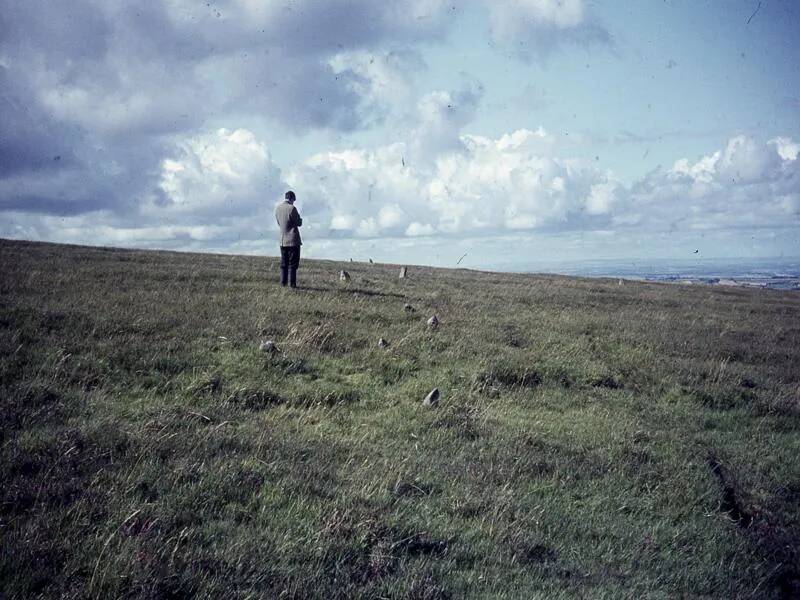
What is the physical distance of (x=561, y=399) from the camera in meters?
9.66

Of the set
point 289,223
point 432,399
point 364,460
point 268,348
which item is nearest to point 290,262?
point 289,223

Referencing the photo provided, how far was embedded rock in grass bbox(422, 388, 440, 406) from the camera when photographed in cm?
827

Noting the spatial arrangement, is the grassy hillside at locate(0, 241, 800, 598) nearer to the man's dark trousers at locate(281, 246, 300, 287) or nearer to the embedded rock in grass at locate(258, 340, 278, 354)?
the embedded rock in grass at locate(258, 340, 278, 354)

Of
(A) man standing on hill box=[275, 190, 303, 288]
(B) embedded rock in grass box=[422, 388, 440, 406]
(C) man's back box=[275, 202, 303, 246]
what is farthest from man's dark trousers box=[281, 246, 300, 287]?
(B) embedded rock in grass box=[422, 388, 440, 406]

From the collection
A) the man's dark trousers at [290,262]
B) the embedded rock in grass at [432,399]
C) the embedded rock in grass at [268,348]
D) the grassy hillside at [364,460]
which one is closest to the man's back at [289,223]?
the man's dark trousers at [290,262]

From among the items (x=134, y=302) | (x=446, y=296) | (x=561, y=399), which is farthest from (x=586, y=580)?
(x=446, y=296)

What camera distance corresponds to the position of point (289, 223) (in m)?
15.7

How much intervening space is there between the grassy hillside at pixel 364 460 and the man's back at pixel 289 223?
3.18 metres

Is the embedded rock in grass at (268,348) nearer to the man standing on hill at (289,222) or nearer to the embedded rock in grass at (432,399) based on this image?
the embedded rock in grass at (432,399)

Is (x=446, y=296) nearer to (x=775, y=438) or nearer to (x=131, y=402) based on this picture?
(x=775, y=438)

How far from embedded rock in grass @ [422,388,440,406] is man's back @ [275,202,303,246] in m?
8.82

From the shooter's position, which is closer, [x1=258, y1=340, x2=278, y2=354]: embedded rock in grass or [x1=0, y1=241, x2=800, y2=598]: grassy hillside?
[x1=0, y1=241, x2=800, y2=598]: grassy hillside

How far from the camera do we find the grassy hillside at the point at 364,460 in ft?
13.1

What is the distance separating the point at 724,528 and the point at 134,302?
12134 mm
